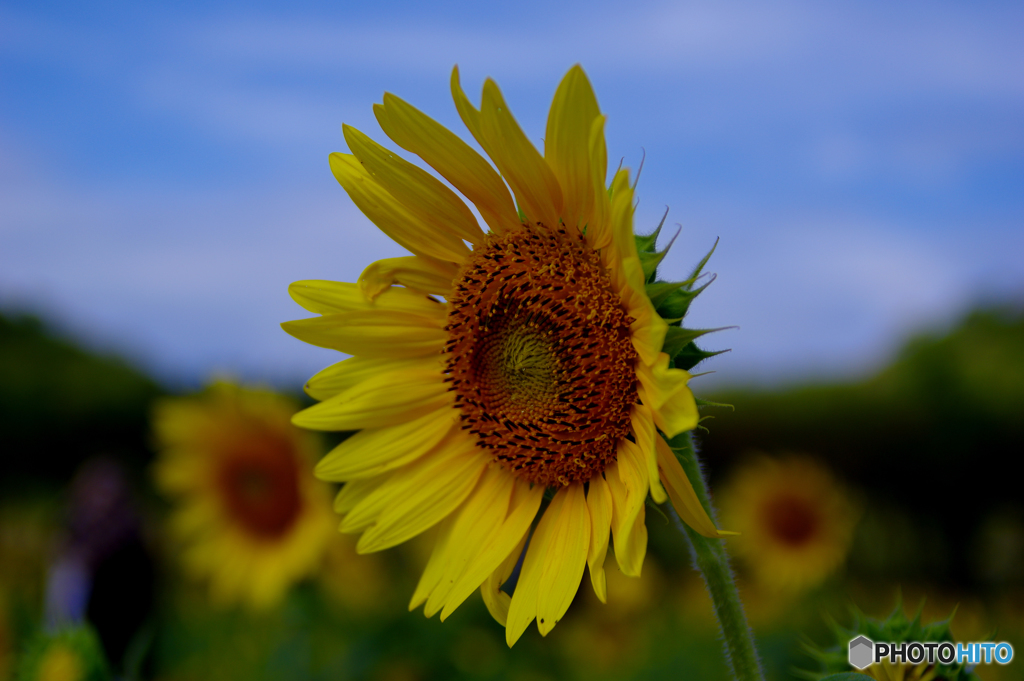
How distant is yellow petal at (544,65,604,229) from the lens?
4.94 ft

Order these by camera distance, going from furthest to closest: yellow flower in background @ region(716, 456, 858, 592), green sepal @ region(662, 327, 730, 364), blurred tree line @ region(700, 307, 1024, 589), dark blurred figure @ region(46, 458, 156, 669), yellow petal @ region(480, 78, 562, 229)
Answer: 1. blurred tree line @ region(700, 307, 1024, 589)
2. yellow flower in background @ region(716, 456, 858, 592)
3. dark blurred figure @ region(46, 458, 156, 669)
4. yellow petal @ region(480, 78, 562, 229)
5. green sepal @ region(662, 327, 730, 364)

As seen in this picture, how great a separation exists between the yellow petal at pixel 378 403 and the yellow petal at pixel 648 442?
522mm

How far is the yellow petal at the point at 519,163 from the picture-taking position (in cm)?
156

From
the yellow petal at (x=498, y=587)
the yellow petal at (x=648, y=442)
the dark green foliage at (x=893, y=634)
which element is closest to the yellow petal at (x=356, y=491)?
the yellow petal at (x=498, y=587)

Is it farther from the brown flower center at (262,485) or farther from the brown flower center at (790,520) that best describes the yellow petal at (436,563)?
the brown flower center at (790,520)

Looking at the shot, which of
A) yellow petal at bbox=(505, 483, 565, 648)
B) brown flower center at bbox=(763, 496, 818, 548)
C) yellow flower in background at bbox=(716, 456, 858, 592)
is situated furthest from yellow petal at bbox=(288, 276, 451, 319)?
brown flower center at bbox=(763, 496, 818, 548)

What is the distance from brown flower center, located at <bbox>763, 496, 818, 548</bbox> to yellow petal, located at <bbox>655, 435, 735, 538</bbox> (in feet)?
18.7

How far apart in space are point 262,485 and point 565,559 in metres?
3.28

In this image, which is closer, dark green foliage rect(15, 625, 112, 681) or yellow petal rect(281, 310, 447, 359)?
yellow petal rect(281, 310, 447, 359)

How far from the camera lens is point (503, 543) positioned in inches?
68.9

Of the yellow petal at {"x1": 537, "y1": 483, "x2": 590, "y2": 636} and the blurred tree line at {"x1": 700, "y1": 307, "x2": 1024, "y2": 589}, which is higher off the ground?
the yellow petal at {"x1": 537, "y1": 483, "x2": 590, "y2": 636}

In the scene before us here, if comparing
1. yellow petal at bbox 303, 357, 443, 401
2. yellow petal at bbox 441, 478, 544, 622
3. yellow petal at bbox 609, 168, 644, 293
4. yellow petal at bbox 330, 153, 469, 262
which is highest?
yellow petal at bbox 330, 153, 469, 262

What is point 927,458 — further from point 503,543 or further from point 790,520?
point 503,543

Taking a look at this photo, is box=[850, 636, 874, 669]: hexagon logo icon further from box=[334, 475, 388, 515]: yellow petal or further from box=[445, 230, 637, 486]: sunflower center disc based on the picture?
box=[334, 475, 388, 515]: yellow petal
